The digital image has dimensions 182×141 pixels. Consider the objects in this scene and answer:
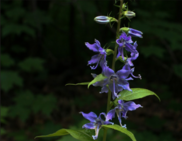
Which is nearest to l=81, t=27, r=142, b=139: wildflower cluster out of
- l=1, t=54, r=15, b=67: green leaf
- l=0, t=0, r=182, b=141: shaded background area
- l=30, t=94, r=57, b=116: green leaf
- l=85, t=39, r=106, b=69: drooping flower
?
l=85, t=39, r=106, b=69: drooping flower

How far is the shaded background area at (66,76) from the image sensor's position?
4.85 metres

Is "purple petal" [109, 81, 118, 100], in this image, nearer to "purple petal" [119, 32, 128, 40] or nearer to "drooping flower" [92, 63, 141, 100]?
"drooping flower" [92, 63, 141, 100]

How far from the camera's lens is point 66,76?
28.0 ft

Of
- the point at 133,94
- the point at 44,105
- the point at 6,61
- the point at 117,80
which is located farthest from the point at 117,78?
the point at 6,61

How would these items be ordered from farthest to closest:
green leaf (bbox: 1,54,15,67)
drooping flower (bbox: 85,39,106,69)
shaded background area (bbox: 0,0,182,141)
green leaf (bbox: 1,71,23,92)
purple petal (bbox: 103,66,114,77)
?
green leaf (bbox: 1,54,15,67) → shaded background area (bbox: 0,0,182,141) → green leaf (bbox: 1,71,23,92) → drooping flower (bbox: 85,39,106,69) → purple petal (bbox: 103,66,114,77)

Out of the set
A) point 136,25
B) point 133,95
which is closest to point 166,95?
point 136,25

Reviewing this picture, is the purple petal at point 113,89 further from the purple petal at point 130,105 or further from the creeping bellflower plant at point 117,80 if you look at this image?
the purple petal at point 130,105

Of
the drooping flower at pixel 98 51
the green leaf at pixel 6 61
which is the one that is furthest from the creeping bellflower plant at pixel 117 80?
the green leaf at pixel 6 61

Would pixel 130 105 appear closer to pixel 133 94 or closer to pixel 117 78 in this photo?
pixel 133 94

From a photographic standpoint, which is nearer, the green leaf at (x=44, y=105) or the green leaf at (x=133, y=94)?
the green leaf at (x=133, y=94)

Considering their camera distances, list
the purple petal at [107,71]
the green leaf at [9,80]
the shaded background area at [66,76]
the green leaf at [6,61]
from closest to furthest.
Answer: the purple petal at [107,71] → the green leaf at [9,80] → the shaded background area at [66,76] → the green leaf at [6,61]

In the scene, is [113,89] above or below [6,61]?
above

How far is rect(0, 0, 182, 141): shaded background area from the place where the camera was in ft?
15.9

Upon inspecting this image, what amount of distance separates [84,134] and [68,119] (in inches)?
210
